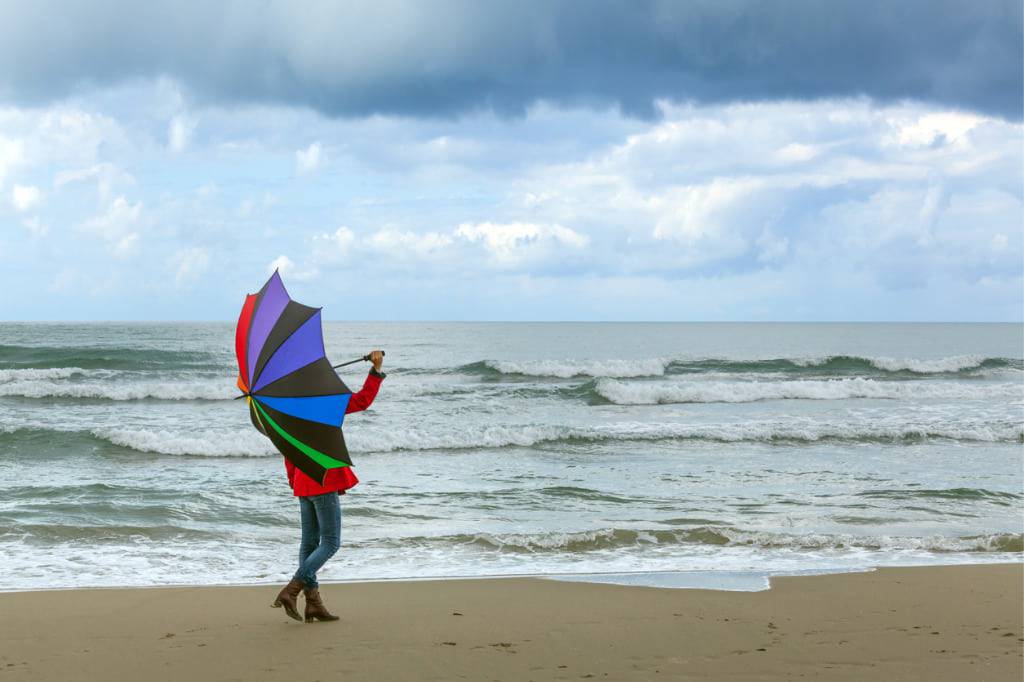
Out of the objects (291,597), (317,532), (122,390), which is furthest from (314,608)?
(122,390)

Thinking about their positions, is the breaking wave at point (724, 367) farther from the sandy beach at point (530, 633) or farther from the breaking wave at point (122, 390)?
the sandy beach at point (530, 633)

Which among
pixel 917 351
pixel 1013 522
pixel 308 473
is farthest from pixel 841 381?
pixel 917 351

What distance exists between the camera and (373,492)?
12.4m

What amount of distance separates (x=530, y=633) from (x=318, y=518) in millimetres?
1605

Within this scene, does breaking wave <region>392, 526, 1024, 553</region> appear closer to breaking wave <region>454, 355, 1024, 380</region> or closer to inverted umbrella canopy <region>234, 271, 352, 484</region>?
inverted umbrella canopy <region>234, 271, 352, 484</region>

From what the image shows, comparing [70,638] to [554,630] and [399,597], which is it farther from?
[554,630]

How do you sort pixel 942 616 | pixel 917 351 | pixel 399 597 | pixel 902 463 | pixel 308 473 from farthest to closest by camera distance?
pixel 917 351 < pixel 902 463 < pixel 399 597 < pixel 942 616 < pixel 308 473

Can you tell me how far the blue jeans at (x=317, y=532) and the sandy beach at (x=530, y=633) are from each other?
414 millimetres

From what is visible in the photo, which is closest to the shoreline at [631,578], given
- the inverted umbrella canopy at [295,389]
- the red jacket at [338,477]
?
the red jacket at [338,477]

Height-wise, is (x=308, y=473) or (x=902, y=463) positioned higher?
(x=308, y=473)

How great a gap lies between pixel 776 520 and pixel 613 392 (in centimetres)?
1621

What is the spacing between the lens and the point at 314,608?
19.6 ft

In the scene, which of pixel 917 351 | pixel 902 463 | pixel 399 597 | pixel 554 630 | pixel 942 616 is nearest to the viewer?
pixel 554 630

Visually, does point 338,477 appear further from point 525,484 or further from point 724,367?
point 724,367
